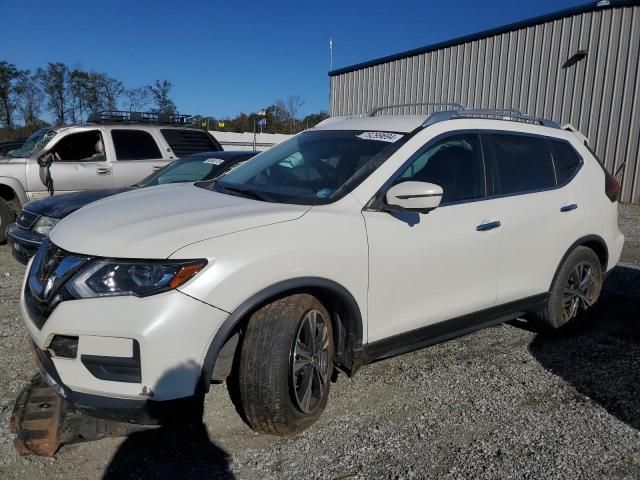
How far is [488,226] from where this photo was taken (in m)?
3.42

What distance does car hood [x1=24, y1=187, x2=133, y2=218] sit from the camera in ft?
17.1

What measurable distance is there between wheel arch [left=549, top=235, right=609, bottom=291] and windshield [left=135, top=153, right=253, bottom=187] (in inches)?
144

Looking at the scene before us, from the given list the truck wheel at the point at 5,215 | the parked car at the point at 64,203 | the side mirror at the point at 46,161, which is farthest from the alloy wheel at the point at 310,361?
the truck wheel at the point at 5,215

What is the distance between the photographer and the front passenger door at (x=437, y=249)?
9.66ft

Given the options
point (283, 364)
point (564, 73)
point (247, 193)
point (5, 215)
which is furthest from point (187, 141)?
point (564, 73)

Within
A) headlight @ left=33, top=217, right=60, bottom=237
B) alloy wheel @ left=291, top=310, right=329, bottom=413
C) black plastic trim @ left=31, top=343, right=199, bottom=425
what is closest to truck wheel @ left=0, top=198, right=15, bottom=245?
headlight @ left=33, top=217, right=60, bottom=237

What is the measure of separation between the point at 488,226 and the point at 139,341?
90.6 inches

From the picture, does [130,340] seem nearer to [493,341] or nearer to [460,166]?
[460,166]

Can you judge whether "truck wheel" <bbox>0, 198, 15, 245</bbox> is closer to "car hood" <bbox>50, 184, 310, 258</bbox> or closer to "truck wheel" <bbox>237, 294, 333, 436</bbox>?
"car hood" <bbox>50, 184, 310, 258</bbox>

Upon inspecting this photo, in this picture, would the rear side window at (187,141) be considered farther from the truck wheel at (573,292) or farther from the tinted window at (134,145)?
the truck wheel at (573,292)

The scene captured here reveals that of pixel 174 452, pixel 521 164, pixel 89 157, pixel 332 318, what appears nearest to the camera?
pixel 174 452

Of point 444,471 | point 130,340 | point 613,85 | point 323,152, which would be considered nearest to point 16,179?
point 323,152

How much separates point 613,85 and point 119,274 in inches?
537

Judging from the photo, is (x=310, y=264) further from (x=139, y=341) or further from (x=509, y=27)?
(x=509, y=27)
